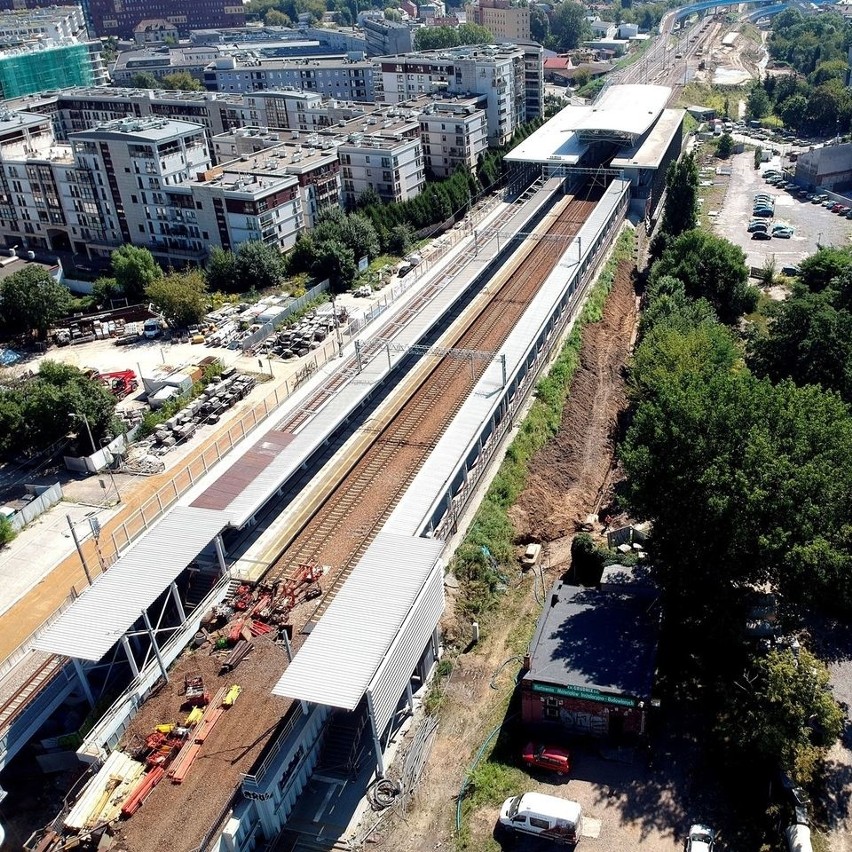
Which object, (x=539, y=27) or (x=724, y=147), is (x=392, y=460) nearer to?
(x=724, y=147)

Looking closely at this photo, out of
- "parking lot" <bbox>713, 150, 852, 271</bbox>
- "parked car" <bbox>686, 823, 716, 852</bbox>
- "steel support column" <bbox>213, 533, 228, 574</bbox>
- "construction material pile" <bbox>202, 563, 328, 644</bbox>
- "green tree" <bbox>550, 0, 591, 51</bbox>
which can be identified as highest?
"green tree" <bbox>550, 0, 591, 51</bbox>

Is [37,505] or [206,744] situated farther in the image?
[37,505]

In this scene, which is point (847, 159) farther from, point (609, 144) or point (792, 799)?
point (792, 799)

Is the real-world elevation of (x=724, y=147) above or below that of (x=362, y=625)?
below

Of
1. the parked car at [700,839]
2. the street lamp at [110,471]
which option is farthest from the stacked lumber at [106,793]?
the street lamp at [110,471]

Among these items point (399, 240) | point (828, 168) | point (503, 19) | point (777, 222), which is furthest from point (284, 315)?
point (503, 19)

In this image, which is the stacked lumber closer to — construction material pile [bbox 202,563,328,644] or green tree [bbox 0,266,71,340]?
construction material pile [bbox 202,563,328,644]

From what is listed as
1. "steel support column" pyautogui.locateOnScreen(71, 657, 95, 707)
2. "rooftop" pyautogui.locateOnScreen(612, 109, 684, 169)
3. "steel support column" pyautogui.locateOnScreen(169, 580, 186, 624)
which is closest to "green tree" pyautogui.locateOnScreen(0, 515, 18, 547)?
"steel support column" pyautogui.locateOnScreen(71, 657, 95, 707)
